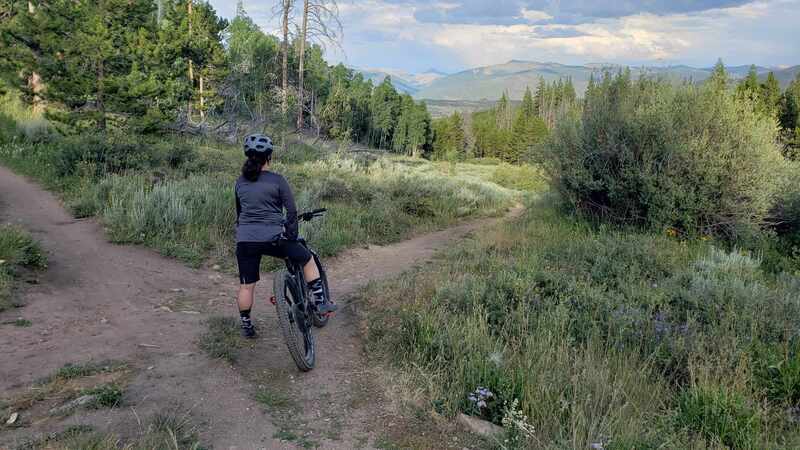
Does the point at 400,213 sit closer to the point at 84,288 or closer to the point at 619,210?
the point at 619,210

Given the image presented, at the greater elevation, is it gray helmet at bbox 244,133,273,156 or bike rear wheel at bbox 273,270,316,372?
gray helmet at bbox 244,133,273,156

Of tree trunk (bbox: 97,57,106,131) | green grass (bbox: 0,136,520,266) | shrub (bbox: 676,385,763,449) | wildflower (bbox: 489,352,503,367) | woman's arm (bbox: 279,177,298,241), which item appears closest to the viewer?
shrub (bbox: 676,385,763,449)

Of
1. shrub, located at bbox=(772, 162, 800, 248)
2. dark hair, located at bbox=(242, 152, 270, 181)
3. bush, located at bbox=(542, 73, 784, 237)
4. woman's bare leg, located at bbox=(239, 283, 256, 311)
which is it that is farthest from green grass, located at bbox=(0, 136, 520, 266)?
shrub, located at bbox=(772, 162, 800, 248)

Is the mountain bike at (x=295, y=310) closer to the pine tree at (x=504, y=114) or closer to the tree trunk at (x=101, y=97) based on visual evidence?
the tree trunk at (x=101, y=97)

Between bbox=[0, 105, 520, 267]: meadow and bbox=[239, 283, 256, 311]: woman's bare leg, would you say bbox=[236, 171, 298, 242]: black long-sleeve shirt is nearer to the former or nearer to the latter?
bbox=[239, 283, 256, 311]: woman's bare leg

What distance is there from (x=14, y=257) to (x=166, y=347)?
298 centimetres

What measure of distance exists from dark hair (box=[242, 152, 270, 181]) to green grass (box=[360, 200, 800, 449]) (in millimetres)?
2089

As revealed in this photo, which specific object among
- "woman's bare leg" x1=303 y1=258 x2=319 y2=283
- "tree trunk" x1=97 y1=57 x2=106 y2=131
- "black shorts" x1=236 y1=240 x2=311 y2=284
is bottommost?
"woman's bare leg" x1=303 y1=258 x2=319 y2=283

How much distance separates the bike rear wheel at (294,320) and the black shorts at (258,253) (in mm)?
195

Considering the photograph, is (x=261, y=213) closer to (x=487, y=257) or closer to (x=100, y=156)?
(x=487, y=257)

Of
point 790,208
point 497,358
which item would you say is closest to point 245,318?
point 497,358

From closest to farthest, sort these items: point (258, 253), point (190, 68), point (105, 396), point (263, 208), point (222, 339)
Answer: point (105, 396), point (263, 208), point (258, 253), point (222, 339), point (190, 68)

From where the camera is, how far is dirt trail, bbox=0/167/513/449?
3807 millimetres

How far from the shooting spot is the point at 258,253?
482 cm
